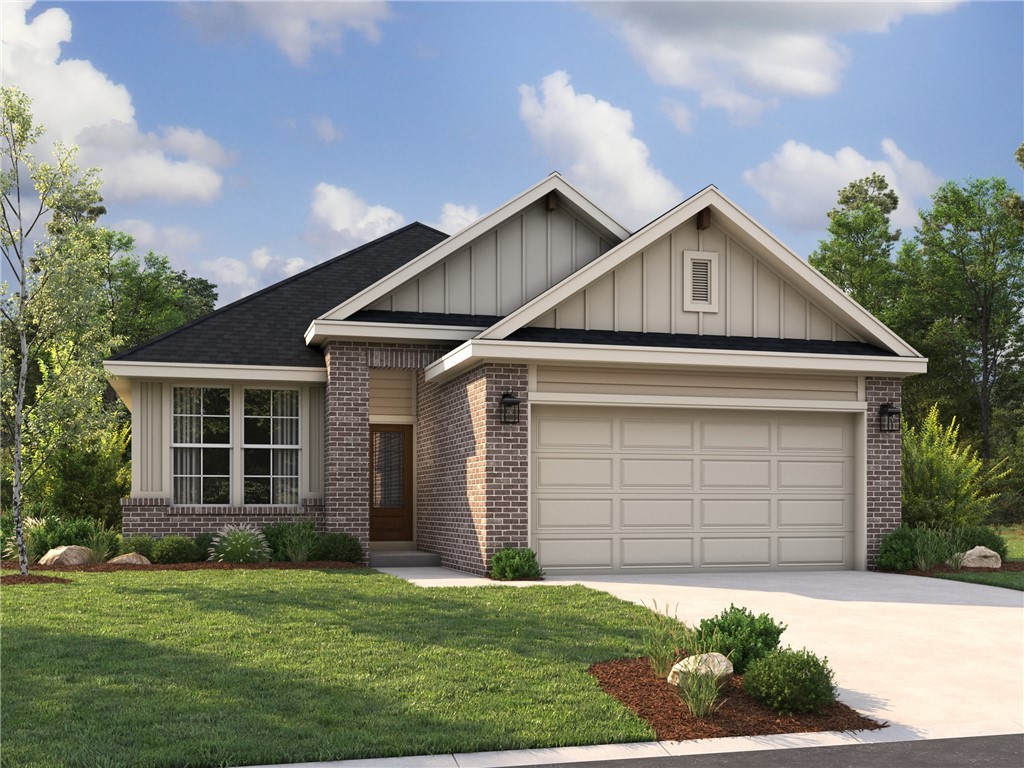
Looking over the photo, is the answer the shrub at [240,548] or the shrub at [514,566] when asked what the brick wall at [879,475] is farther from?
the shrub at [240,548]

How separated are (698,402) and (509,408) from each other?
3.08 meters

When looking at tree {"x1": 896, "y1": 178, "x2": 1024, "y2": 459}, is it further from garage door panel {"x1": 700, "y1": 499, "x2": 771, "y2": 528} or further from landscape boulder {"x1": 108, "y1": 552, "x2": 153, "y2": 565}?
landscape boulder {"x1": 108, "y1": 552, "x2": 153, "y2": 565}

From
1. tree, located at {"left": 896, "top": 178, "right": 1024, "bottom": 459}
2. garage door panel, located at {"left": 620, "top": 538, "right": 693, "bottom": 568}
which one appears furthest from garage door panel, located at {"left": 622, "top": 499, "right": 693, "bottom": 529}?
tree, located at {"left": 896, "top": 178, "right": 1024, "bottom": 459}

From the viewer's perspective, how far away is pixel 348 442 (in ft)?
58.1

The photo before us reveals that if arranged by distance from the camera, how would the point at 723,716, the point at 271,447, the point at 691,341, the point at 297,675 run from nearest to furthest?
the point at 723,716 < the point at 297,675 < the point at 691,341 < the point at 271,447

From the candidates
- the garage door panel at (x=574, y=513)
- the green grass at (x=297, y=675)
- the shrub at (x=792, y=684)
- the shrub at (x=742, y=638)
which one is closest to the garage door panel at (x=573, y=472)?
the garage door panel at (x=574, y=513)

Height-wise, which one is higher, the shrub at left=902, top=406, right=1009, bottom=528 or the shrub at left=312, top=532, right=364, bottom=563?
the shrub at left=902, top=406, right=1009, bottom=528

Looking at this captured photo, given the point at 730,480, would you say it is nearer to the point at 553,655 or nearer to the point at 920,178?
the point at 553,655

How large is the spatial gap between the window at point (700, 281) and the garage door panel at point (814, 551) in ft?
13.1

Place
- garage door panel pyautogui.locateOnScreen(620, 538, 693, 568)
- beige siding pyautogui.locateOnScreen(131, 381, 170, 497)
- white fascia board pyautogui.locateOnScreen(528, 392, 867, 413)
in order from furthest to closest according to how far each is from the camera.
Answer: beige siding pyautogui.locateOnScreen(131, 381, 170, 497) < garage door panel pyautogui.locateOnScreen(620, 538, 693, 568) < white fascia board pyautogui.locateOnScreen(528, 392, 867, 413)

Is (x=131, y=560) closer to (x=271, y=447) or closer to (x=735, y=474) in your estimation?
(x=271, y=447)

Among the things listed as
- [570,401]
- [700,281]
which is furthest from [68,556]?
[700,281]

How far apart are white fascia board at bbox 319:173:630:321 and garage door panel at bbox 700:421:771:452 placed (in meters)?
4.30

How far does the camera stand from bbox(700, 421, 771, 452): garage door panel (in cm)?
1678
